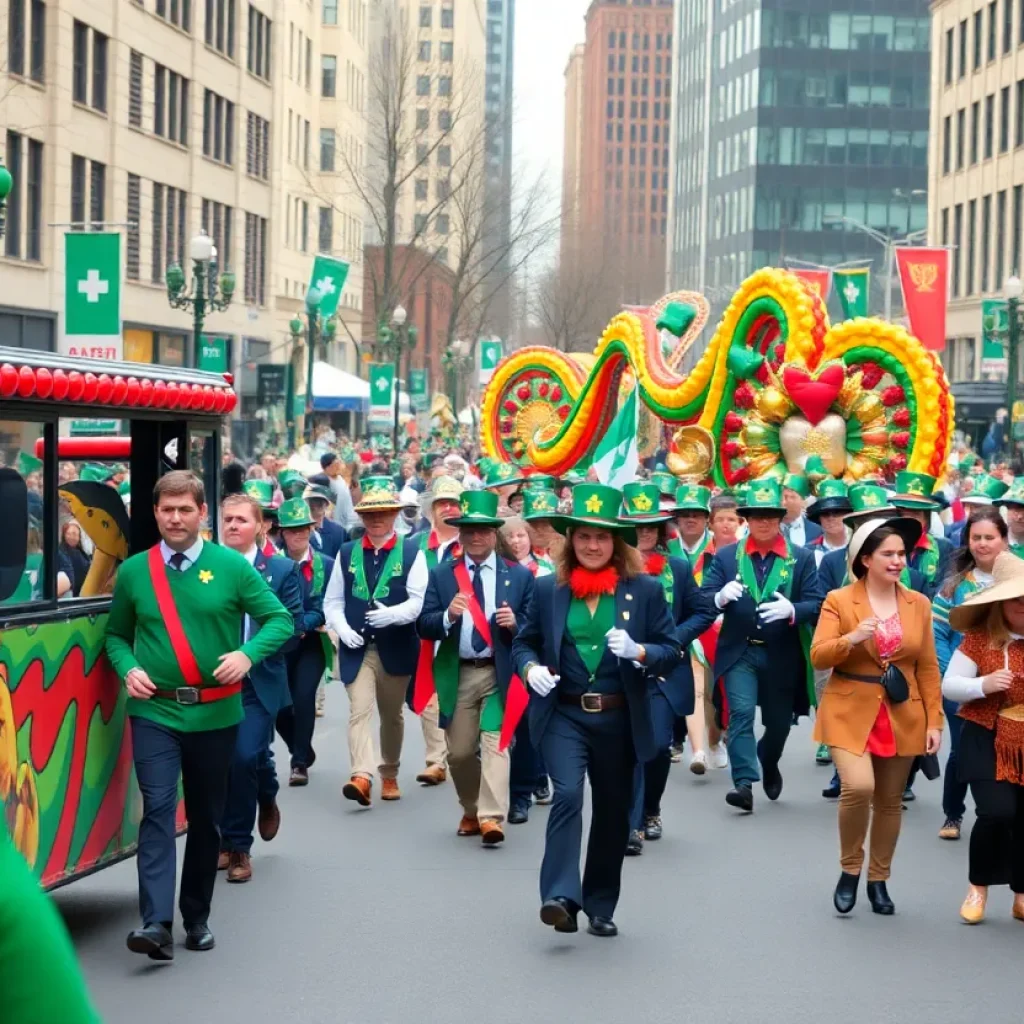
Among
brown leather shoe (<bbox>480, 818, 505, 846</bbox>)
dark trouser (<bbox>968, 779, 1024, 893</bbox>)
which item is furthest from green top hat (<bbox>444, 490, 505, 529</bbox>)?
dark trouser (<bbox>968, 779, 1024, 893</bbox>)

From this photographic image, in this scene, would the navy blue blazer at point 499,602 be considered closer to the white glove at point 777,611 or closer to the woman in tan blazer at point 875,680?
the white glove at point 777,611

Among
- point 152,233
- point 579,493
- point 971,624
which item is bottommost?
point 971,624

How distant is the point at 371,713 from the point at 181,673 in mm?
4009

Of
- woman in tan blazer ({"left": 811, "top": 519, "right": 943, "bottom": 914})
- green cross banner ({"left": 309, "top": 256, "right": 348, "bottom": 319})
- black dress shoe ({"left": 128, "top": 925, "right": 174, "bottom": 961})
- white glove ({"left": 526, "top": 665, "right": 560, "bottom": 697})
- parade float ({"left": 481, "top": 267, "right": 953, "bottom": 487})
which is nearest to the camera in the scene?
black dress shoe ({"left": 128, "top": 925, "right": 174, "bottom": 961})

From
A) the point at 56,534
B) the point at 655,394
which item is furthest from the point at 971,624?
the point at 655,394

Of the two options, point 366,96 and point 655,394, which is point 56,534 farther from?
point 366,96

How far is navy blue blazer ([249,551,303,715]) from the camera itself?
928 centimetres

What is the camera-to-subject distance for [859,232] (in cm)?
11319

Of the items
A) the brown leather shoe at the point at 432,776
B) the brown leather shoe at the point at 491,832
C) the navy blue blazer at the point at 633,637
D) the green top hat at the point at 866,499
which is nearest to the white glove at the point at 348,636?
the brown leather shoe at the point at 432,776

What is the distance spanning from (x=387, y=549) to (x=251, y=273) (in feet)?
145

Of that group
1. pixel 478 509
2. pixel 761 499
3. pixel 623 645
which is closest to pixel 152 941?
pixel 623 645

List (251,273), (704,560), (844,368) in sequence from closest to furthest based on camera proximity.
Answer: (704,560) → (844,368) → (251,273)

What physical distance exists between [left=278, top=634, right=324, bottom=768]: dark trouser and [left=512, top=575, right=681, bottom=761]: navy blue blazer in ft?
12.7

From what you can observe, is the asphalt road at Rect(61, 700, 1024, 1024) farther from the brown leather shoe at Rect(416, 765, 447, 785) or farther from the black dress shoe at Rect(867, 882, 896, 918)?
the brown leather shoe at Rect(416, 765, 447, 785)
